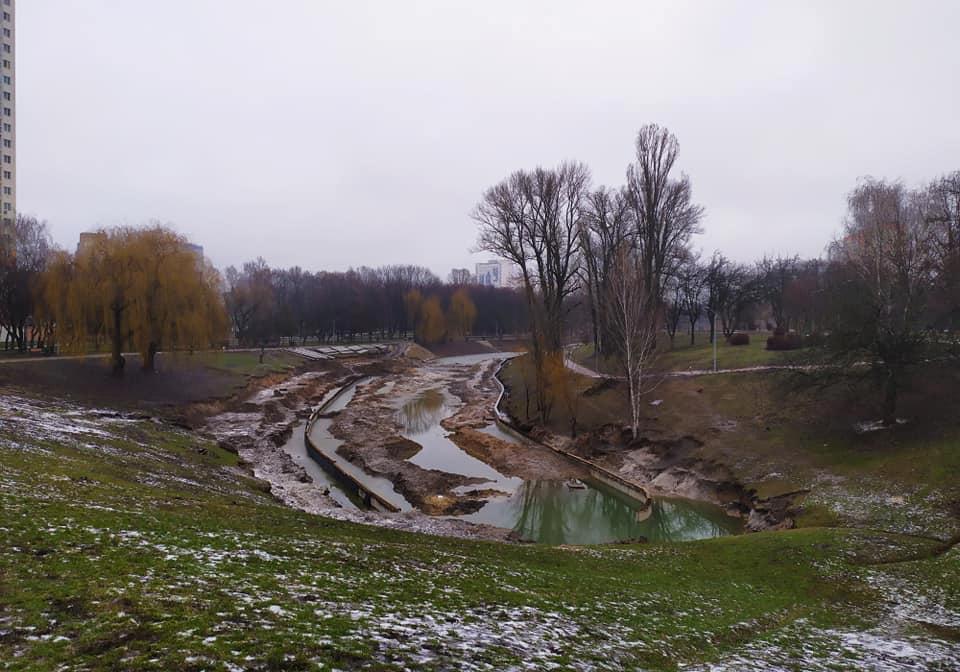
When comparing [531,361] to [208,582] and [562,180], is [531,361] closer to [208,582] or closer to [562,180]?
[562,180]

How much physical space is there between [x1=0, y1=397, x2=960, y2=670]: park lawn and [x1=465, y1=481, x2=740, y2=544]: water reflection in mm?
4380

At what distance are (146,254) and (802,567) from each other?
3894 centimetres

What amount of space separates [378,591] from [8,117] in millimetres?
107932

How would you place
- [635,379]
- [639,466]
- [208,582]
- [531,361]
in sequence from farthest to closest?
[531,361] < [635,379] < [639,466] < [208,582]

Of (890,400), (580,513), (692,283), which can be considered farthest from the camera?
(692,283)

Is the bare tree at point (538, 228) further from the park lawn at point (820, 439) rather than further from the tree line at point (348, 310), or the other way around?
the tree line at point (348, 310)

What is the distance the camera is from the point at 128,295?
1369 inches

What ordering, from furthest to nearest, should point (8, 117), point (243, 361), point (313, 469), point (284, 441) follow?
point (8, 117) < point (243, 361) < point (284, 441) < point (313, 469)

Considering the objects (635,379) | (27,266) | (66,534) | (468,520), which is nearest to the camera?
(66,534)

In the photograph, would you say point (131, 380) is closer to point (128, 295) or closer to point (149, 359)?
point (149, 359)

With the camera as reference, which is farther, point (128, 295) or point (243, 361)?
point (243, 361)

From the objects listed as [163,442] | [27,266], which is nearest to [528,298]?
[163,442]

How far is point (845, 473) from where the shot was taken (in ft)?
68.3

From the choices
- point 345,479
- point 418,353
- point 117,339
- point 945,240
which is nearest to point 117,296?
point 117,339
